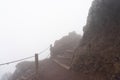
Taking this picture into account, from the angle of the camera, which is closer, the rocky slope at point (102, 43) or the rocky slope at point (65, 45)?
the rocky slope at point (102, 43)

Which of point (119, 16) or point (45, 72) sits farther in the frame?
point (45, 72)

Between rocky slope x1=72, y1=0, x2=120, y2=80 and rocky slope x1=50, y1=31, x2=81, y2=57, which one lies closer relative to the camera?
rocky slope x1=72, y1=0, x2=120, y2=80

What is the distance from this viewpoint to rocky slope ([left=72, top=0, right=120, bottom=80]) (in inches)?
364

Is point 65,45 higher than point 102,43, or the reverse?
point 65,45

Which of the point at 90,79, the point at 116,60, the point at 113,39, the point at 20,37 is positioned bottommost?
the point at 90,79

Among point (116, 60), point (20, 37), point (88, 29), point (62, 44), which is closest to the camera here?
point (116, 60)

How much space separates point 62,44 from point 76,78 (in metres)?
11.6

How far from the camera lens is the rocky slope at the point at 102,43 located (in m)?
9.25

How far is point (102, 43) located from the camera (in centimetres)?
1058

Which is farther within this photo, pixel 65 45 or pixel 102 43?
pixel 65 45

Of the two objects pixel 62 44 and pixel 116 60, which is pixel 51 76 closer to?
pixel 116 60

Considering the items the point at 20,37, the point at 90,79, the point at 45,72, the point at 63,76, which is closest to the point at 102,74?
the point at 90,79

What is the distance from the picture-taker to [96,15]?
12.0 meters

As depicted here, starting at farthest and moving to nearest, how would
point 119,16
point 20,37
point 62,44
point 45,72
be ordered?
1. point 20,37
2. point 62,44
3. point 45,72
4. point 119,16
